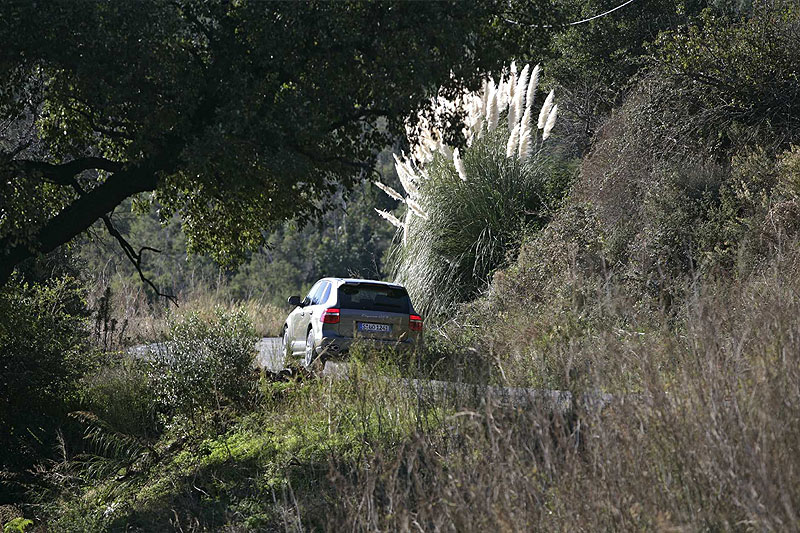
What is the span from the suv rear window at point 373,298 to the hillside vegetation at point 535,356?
83cm

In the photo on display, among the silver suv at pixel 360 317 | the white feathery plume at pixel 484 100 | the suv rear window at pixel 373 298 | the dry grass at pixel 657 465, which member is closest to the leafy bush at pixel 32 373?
the silver suv at pixel 360 317

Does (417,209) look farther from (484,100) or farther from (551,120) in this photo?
(551,120)

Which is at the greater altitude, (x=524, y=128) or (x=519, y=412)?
(x=524, y=128)

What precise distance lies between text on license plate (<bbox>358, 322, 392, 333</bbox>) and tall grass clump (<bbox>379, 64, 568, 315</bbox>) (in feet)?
8.45

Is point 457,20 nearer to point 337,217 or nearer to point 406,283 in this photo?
point 406,283

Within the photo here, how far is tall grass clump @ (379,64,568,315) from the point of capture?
16.4 m

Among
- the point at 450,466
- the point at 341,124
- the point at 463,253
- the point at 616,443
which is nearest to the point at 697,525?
the point at 616,443

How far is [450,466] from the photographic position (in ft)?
17.9

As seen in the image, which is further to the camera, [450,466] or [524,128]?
[524,128]

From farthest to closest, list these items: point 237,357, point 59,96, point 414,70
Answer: point 237,357 → point 59,96 → point 414,70

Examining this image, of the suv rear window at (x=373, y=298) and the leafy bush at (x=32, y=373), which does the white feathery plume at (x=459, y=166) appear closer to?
the suv rear window at (x=373, y=298)

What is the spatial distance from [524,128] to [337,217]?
4157 cm

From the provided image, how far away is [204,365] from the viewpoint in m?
11.4

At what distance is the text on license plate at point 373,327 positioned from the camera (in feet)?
45.3
